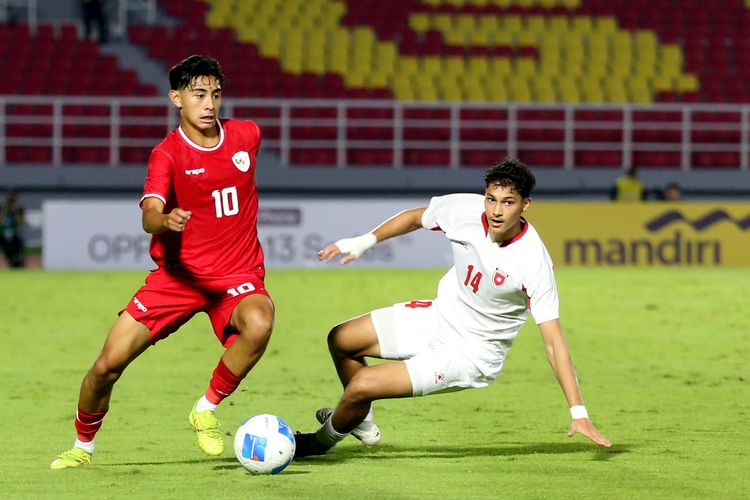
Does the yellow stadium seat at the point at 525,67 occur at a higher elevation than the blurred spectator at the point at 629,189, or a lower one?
higher

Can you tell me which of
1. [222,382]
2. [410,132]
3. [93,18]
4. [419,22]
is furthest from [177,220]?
[419,22]

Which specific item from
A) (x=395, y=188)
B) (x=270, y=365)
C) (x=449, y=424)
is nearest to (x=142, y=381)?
(x=270, y=365)

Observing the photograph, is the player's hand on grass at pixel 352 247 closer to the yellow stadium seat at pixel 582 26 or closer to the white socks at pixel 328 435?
the white socks at pixel 328 435

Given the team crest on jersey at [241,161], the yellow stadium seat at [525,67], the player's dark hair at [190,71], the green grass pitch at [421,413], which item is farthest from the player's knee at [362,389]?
the yellow stadium seat at [525,67]

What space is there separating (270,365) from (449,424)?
3.40 meters

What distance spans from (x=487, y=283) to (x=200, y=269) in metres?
1.52

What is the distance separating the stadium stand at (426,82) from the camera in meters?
26.2

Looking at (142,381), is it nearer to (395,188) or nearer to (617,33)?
(395,188)

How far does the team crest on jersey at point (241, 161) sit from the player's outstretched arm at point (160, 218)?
61 centimetres

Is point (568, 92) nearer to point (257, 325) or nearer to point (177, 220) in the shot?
point (257, 325)

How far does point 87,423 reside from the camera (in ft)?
23.0

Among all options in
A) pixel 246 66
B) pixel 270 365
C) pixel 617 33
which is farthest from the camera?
pixel 617 33

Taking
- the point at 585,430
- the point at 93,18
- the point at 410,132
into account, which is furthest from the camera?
the point at 93,18

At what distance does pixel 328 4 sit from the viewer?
1158 inches
